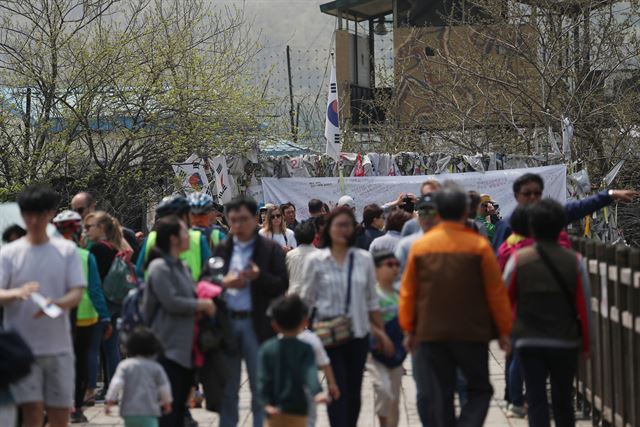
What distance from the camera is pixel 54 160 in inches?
778

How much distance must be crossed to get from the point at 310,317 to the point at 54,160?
1261 centimetres

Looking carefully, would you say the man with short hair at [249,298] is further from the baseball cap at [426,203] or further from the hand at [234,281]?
the baseball cap at [426,203]

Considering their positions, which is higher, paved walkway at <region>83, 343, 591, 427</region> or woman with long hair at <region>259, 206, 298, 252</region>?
woman with long hair at <region>259, 206, 298, 252</region>

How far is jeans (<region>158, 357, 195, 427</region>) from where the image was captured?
7.90 m

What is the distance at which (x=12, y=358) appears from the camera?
634 centimetres

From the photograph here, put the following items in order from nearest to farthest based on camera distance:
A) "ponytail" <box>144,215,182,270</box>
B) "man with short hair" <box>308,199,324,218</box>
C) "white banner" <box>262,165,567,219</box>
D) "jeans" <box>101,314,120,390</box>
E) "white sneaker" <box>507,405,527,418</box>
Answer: "ponytail" <box>144,215,182,270</box>
"white sneaker" <box>507,405,527,418</box>
"jeans" <box>101,314,120,390</box>
"man with short hair" <box>308,199,324,218</box>
"white banner" <box>262,165,567,219</box>

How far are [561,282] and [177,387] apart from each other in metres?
2.60

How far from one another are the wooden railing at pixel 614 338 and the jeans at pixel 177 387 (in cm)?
267

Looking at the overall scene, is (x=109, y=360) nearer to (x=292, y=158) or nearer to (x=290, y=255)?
(x=290, y=255)

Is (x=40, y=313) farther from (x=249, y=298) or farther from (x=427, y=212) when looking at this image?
(x=427, y=212)

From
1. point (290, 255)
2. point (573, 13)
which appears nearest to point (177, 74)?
point (573, 13)

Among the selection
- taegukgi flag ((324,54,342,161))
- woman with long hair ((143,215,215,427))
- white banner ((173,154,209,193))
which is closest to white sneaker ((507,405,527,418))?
woman with long hair ((143,215,215,427))

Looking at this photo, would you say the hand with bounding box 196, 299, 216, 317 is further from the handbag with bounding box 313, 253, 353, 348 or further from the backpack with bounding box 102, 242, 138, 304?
the backpack with bounding box 102, 242, 138, 304

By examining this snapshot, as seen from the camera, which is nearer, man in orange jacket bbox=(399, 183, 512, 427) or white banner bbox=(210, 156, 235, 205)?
man in orange jacket bbox=(399, 183, 512, 427)
